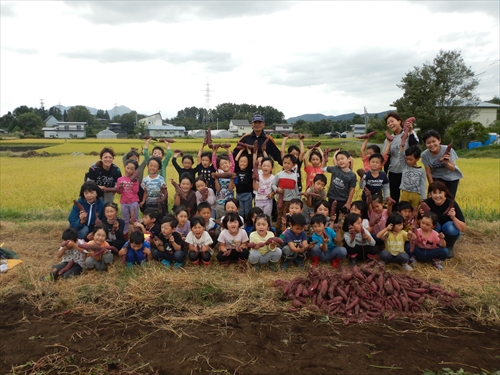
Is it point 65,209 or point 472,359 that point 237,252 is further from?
point 65,209

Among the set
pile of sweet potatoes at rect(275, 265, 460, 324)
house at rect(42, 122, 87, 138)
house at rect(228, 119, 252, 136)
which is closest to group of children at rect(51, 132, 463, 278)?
pile of sweet potatoes at rect(275, 265, 460, 324)

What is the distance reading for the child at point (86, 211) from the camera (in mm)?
5914

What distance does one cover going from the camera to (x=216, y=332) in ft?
12.7

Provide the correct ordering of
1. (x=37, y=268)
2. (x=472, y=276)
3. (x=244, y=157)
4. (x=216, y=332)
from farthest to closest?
1. (x=244, y=157)
2. (x=37, y=268)
3. (x=472, y=276)
4. (x=216, y=332)

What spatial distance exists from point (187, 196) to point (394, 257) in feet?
11.9

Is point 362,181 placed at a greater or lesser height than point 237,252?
greater

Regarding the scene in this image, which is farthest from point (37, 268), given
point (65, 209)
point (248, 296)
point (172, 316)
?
point (65, 209)

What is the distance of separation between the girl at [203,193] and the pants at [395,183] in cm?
332

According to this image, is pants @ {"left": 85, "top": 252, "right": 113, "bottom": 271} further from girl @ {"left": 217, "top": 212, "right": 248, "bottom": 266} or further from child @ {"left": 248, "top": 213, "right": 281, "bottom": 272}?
child @ {"left": 248, "top": 213, "right": 281, "bottom": 272}

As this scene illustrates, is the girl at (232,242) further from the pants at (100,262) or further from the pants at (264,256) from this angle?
the pants at (100,262)

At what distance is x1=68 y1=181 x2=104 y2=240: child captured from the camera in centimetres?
591

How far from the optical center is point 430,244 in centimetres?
557

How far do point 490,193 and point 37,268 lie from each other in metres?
11.7

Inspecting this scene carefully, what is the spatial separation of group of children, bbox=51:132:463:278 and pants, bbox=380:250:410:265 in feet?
0.05
